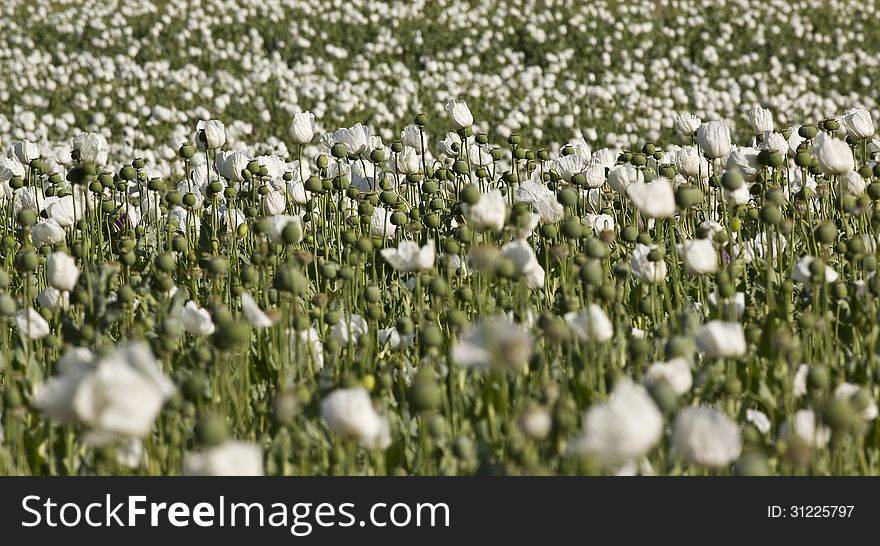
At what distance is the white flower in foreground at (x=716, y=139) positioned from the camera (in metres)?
3.99

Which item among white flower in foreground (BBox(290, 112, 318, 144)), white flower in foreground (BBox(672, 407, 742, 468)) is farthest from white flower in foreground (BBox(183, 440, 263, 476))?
white flower in foreground (BBox(290, 112, 318, 144))

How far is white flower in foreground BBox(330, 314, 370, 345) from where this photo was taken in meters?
3.26

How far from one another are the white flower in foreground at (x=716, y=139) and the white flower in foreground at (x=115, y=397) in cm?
269

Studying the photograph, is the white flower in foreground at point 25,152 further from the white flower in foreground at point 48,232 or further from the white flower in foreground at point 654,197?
the white flower in foreground at point 654,197

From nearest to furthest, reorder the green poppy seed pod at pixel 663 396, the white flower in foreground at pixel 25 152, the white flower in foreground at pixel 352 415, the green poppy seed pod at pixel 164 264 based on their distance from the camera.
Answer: the white flower in foreground at pixel 352 415 → the green poppy seed pod at pixel 663 396 → the green poppy seed pod at pixel 164 264 → the white flower in foreground at pixel 25 152

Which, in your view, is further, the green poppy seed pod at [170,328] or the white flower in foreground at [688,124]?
the white flower in foreground at [688,124]

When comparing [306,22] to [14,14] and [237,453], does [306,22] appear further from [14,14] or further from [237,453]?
[237,453]

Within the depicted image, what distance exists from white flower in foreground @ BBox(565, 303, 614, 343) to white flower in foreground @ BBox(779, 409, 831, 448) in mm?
469

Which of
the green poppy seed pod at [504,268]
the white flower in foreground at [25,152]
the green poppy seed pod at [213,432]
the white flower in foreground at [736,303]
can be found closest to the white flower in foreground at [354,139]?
the white flower in foreground at [25,152]

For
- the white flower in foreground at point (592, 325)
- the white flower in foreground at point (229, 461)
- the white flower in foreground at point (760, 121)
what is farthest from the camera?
the white flower in foreground at point (760, 121)

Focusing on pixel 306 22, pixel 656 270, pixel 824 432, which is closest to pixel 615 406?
pixel 824 432

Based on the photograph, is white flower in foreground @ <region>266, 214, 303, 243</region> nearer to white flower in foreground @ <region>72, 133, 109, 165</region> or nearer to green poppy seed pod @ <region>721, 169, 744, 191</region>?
white flower in foreground @ <region>72, 133, 109, 165</region>

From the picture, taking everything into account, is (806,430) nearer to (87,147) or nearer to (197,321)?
(197,321)

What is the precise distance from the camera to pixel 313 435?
2.80 metres
